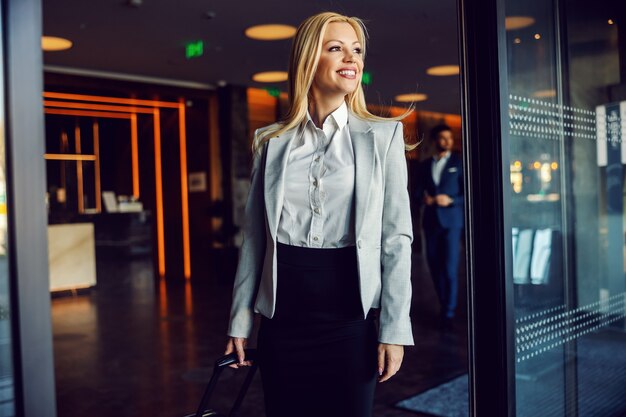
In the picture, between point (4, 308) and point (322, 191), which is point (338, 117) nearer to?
point (322, 191)

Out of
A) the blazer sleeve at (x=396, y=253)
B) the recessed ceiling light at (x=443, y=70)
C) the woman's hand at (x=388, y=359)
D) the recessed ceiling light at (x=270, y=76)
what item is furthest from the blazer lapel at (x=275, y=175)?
the recessed ceiling light at (x=443, y=70)

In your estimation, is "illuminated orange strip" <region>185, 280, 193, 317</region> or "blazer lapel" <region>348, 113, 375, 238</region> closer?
"blazer lapel" <region>348, 113, 375, 238</region>

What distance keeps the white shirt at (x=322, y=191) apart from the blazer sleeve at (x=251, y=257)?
117mm

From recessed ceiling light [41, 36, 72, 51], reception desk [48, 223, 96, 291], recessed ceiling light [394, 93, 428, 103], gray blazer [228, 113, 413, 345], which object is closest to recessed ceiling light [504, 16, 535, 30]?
gray blazer [228, 113, 413, 345]

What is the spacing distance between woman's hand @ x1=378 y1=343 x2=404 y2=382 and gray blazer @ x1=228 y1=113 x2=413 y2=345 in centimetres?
3

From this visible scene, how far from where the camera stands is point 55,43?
646cm

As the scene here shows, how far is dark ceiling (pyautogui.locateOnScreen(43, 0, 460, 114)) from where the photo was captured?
218 inches

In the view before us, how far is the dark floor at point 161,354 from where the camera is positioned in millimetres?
3397

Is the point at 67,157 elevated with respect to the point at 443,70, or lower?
lower

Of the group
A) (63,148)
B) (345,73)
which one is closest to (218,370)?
(345,73)

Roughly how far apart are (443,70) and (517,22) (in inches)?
260

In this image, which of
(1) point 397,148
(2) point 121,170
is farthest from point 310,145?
(2) point 121,170

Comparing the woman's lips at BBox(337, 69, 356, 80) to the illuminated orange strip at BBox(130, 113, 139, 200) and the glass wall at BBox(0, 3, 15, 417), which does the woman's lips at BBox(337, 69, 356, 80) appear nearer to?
the glass wall at BBox(0, 3, 15, 417)

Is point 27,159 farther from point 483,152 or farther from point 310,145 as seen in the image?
point 483,152
